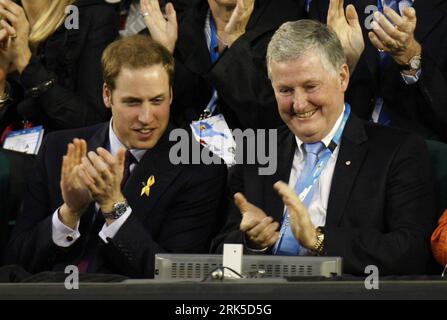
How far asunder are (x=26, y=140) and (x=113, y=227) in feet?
3.38

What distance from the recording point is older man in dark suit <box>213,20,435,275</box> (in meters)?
4.42

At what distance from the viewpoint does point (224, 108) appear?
5363 millimetres

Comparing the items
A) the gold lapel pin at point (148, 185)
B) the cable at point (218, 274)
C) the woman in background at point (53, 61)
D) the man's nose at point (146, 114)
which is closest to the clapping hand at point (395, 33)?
the man's nose at point (146, 114)

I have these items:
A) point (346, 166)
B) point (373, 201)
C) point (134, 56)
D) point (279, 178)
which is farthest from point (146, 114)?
point (373, 201)

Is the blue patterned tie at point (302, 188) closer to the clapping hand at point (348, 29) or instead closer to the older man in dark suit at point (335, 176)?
the older man in dark suit at point (335, 176)

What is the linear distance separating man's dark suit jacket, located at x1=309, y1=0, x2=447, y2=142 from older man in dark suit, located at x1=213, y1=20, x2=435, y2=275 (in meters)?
0.38

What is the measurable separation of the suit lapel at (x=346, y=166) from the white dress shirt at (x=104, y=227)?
731 mm

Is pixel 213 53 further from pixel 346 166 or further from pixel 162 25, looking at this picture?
pixel 346 166

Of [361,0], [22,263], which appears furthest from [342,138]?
[22,263]

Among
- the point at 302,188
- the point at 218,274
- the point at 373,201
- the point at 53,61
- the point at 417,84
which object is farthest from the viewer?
the point at 53,61

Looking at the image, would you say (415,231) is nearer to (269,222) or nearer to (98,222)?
(269,222)

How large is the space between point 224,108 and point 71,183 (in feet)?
3.15

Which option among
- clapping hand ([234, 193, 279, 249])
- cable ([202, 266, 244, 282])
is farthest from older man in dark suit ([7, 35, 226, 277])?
cable ([202, 266, 244, 282])

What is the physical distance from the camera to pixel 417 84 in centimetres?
502
